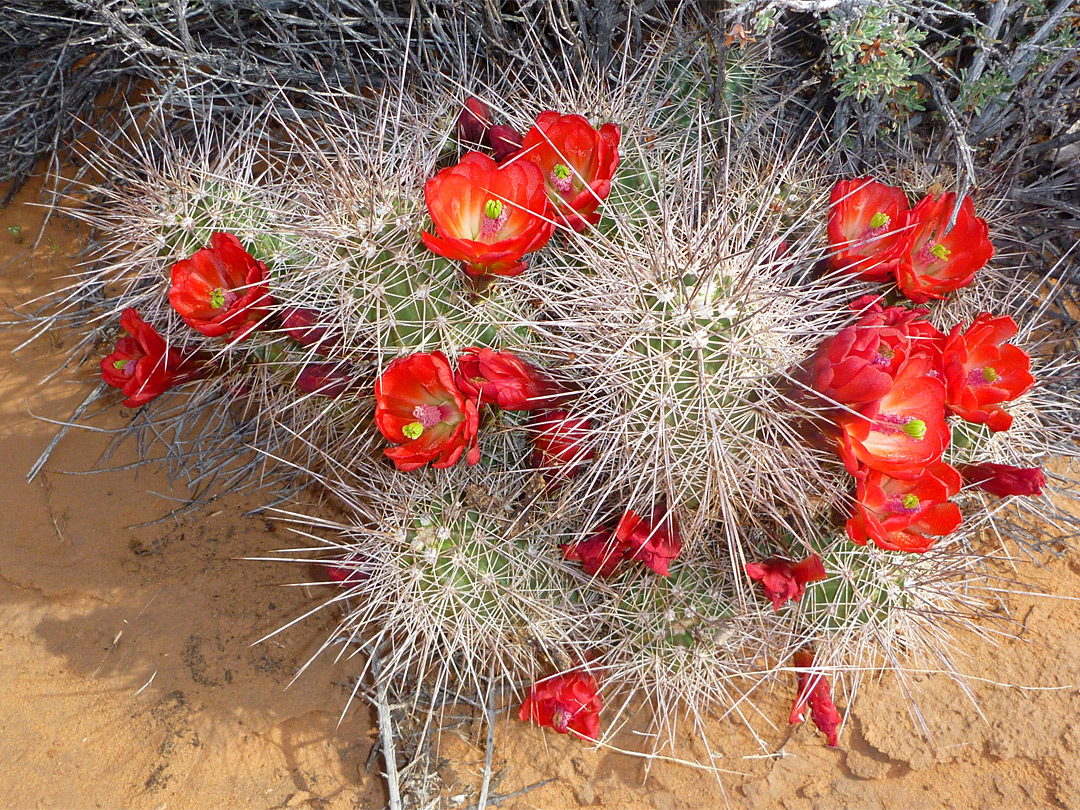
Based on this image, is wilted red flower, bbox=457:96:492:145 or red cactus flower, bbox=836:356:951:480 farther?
wilted red flower, bbox=457:96:492:145

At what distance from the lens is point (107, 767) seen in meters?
2.12

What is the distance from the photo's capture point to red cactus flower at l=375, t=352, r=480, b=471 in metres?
1.57

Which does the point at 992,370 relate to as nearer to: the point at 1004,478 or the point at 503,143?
the point at 1004,478

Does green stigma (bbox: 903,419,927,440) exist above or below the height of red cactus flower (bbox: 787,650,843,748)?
above

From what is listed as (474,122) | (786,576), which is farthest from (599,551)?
(474,122)

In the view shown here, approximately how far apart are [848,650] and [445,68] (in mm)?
2264

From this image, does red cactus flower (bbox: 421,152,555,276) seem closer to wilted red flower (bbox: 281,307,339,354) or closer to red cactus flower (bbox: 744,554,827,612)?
wilted red flower (bbox: 281,307,339,354)

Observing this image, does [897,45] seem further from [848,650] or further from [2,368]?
[2,368]

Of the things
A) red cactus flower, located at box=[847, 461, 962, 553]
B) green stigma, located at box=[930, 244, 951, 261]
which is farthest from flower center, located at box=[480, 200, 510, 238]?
green stigma, located at box=[930, 244, 951, 261]

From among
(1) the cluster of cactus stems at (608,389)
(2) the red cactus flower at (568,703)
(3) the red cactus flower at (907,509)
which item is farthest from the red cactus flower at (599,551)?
(3) the red cactus flower at (907,509)

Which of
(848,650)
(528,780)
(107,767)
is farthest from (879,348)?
(107,767)

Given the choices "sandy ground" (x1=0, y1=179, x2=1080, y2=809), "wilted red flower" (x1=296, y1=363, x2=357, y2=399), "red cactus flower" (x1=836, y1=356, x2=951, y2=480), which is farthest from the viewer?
"sandy ground" (x1=0, y1=179, x2=1080, y2=809)

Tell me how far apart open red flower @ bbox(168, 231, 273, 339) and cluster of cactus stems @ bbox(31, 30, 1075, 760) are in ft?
0.09

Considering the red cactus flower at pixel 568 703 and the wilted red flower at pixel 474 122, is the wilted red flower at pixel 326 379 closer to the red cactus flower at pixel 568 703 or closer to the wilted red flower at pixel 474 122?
the wilted red flower at pixel 474 122
